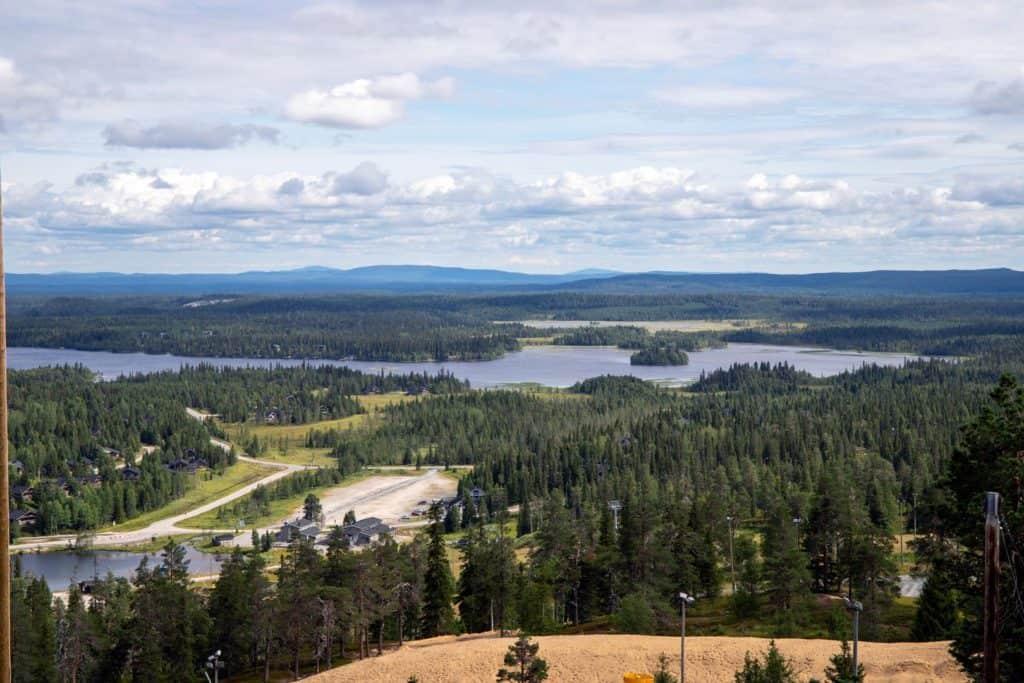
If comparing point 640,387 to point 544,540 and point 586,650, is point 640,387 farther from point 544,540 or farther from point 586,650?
point 586,650

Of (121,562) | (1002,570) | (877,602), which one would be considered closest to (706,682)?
(1002,570)

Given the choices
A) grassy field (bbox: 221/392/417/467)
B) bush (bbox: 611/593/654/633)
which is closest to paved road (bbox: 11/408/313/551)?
grassy field (bbox: 221/392/417/467)

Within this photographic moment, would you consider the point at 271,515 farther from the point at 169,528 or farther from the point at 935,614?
the point at 935,614

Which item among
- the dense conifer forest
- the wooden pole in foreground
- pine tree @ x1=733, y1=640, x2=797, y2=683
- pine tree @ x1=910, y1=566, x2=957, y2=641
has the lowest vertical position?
the dense conifer forest

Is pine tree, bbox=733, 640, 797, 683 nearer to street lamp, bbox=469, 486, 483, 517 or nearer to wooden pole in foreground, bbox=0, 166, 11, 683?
wooden pole in foreground, bbox=0, 166, 11, 683

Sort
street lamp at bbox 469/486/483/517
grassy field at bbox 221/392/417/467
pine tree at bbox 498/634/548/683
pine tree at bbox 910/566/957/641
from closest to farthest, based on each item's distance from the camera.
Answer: pine tree at bbox 498/634/548/683
pine tree at bbox 910/566/957/641
street lamp at bbox 469/486/483/517
grassy field at bbox 221/392/417/467

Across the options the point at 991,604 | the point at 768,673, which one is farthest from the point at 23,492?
the point at 991,604
